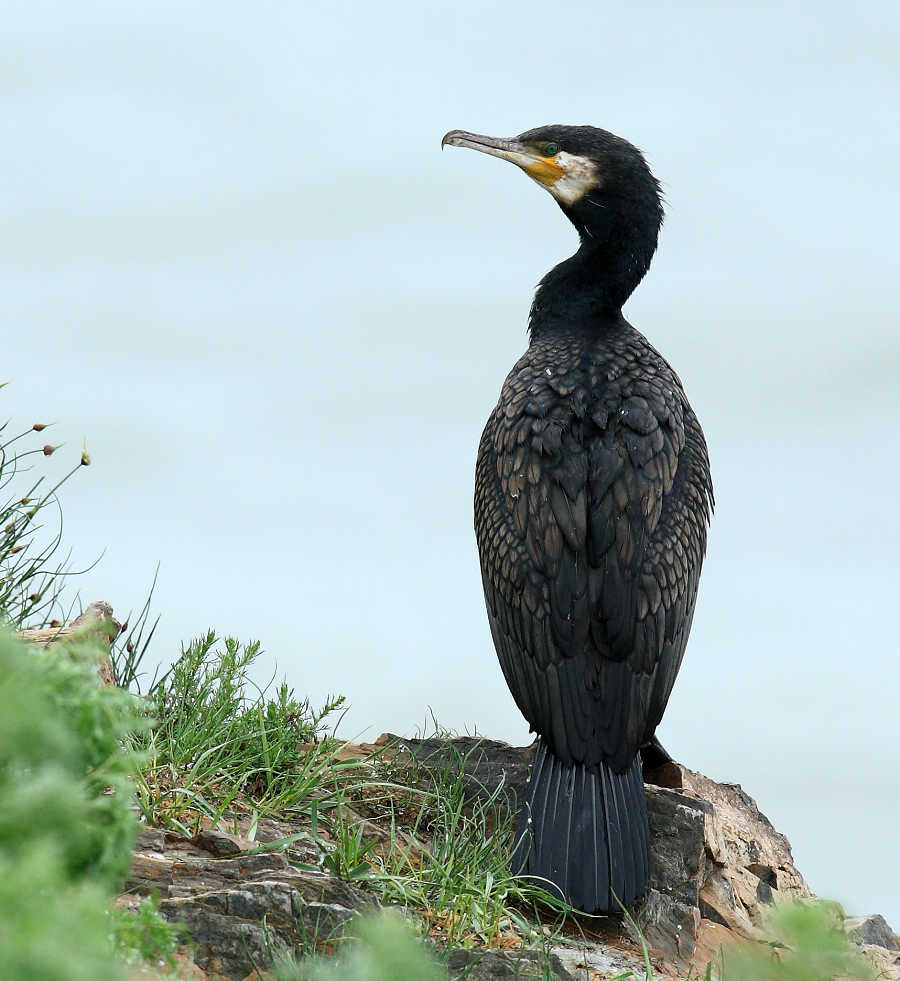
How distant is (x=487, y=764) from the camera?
5.93 meters

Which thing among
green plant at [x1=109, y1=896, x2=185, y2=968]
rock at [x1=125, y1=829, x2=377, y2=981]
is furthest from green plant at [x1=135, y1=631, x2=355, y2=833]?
green plant at [x1=109, y1=896, x2=185, y2=968]

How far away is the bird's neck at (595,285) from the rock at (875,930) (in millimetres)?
3261

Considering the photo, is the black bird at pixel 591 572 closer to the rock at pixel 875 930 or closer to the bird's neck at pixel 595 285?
the bird's neck at pixel 595 285

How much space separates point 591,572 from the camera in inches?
211

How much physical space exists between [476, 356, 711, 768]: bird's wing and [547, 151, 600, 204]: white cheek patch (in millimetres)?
1267

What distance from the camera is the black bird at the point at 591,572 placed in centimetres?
507

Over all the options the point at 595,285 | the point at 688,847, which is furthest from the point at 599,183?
the point at 688,847

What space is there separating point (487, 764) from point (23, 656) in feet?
13.0

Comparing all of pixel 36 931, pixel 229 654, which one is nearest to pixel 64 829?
pixel 36 931

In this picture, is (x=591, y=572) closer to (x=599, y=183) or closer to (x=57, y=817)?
(x=599, y=183)

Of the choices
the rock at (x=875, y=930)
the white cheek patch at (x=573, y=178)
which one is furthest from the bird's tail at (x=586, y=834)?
the white cheek patch at (x=573, y=178)

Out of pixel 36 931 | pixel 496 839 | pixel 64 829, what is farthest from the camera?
pixel 496 839

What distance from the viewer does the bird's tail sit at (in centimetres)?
495

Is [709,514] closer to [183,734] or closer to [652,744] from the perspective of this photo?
[652,744]
